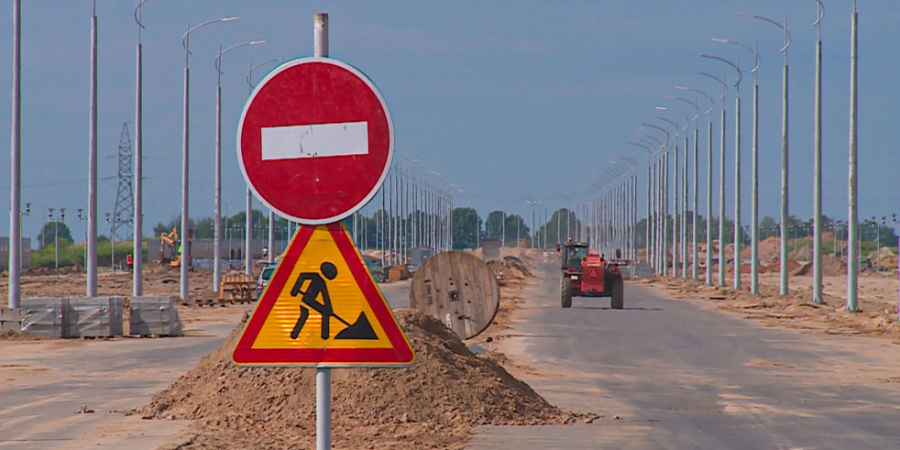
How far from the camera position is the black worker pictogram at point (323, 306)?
6270mm

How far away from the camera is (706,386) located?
21.1 meters

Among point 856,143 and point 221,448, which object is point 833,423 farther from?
point 856,143

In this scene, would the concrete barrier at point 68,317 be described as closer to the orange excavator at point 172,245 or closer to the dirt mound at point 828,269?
the orange excavator at point 172,245

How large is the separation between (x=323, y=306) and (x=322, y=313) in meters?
0.03

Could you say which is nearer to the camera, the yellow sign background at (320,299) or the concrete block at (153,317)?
the yellow sign background at (320,299)

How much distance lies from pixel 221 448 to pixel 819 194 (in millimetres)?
44619

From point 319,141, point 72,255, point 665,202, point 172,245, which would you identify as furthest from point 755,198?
point 72,255

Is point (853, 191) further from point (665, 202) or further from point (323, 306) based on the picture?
point (665, 202)

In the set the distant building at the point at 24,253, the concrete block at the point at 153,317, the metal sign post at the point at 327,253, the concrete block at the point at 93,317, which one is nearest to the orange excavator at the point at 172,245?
the distant building at the point at 24,253

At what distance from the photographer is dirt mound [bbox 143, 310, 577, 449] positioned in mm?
13797

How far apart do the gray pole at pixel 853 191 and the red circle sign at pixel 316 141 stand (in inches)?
1680

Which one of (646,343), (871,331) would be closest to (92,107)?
(646,343)

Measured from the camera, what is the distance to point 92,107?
42906 mm

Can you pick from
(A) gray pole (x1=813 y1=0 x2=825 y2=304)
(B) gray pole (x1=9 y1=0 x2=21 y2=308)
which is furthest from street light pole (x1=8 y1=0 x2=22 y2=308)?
(A) gray pole (x1=813 y1=0 x2=825 y2=304)
